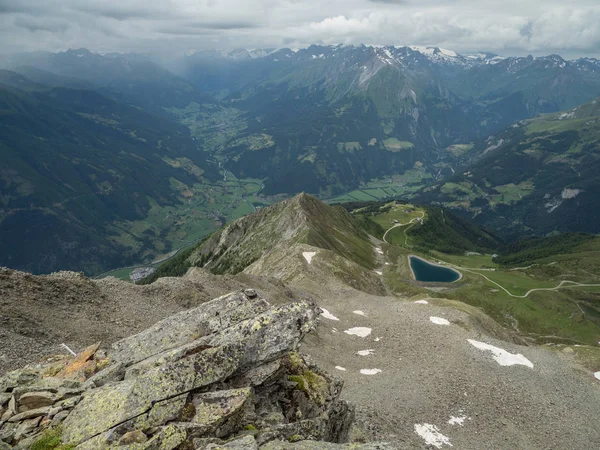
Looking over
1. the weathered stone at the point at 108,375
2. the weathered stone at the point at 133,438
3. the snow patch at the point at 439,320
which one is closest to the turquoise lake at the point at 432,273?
the snow patch at the point at 439,320

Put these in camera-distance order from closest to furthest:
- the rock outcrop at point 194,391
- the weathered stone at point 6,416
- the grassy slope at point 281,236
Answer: the rock outcrop at point 194,391 < the weathered stone at point 6,416 < the grassy slope at point 281,236

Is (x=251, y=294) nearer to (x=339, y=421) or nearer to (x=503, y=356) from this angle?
(x=339, y=421)

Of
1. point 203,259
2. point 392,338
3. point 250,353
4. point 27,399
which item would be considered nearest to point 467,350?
point 392,338

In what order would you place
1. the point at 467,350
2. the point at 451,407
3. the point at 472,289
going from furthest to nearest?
the point at 472,289, the point at 467,350, the point at 451,407

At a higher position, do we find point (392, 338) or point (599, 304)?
point (392, 338)

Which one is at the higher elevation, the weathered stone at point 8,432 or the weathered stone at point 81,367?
the weathered stone at point 8,432

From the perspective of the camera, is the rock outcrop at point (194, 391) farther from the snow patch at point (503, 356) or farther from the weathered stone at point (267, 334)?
the snow patch at point (503, 356)

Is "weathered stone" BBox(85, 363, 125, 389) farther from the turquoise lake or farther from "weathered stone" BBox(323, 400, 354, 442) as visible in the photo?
the turquoise lake

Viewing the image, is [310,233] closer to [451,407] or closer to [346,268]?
[346,268]
